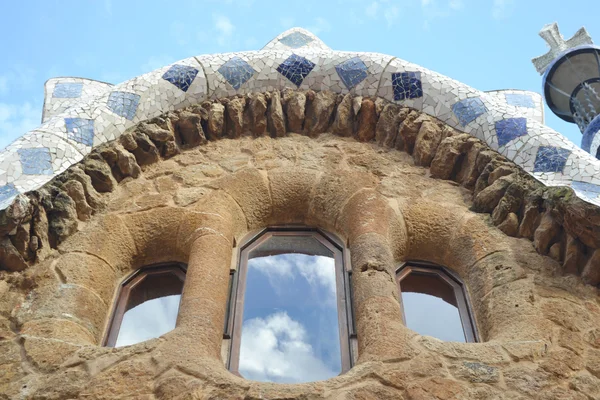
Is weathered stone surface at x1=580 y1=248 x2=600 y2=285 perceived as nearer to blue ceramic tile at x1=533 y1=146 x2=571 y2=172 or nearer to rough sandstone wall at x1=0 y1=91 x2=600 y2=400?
rough sandstone wall at x1=0 y1=91 x2=600 y2=400

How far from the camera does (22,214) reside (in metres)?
3.74

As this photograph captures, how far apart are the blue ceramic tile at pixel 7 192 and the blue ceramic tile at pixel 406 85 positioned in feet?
8.14

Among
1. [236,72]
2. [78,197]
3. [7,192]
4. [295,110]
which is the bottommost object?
[7,192]

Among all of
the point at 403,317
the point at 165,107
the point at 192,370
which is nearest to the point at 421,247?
the point at 403,317

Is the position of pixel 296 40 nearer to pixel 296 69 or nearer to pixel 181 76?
pixel 296 69

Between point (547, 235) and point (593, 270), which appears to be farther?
point (547, 235)

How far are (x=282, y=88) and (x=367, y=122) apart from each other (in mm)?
640

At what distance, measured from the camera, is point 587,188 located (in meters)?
3.84

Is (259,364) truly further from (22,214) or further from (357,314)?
(22,214)

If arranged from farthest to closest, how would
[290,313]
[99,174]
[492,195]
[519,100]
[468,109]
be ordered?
[519,100]
[468,109]
[99,174]
[492,195]
[290,313]

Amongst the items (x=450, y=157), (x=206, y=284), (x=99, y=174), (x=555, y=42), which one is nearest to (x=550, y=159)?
(x=450, y=157)

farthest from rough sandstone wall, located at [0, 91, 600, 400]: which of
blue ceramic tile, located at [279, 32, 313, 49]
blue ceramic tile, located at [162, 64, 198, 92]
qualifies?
blue ceramic tile, located at [279, 32, 313, 49]

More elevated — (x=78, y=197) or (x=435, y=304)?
(x=78, y=197)

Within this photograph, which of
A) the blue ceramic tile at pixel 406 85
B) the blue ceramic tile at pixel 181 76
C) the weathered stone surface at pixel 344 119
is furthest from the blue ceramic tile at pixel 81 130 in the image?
the blue ceramic tile at pixel 406 85
